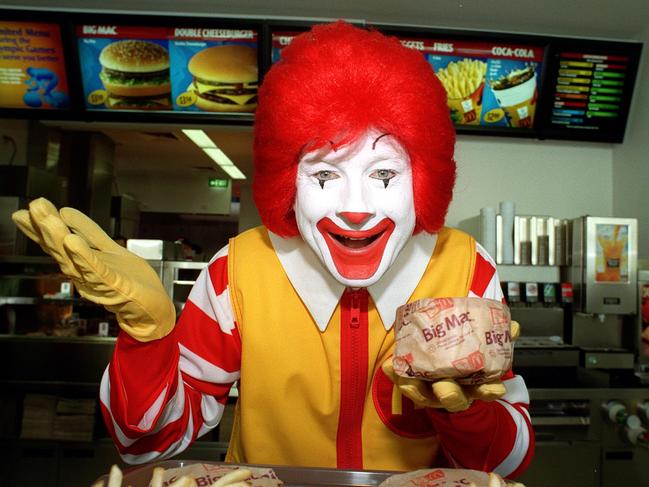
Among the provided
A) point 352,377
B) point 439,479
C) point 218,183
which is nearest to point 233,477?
point 439,479

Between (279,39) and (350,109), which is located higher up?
(279,39)

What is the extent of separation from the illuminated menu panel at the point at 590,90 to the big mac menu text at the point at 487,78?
0.51ft

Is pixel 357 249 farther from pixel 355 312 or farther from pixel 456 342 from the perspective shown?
pixel 456 342

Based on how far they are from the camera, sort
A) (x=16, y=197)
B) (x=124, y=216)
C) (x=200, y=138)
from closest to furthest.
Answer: (x=16, y=197) → (x=200, y=138) → (x=124, y=216)

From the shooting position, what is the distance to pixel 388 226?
994 mm

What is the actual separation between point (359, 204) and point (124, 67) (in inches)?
94.4

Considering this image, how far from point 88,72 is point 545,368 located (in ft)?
9.76

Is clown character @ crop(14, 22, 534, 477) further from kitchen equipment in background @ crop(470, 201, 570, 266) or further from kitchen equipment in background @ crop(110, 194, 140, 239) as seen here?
kitchen equipment in background @ crop(110, 194, 140, 239)

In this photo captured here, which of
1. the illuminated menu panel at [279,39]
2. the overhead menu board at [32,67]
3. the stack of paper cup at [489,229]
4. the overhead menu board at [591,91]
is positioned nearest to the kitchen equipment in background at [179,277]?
the overhead menu board at [32,67]

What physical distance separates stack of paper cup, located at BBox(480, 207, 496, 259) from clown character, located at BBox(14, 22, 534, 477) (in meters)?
1.56

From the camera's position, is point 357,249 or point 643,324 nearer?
point 357,249

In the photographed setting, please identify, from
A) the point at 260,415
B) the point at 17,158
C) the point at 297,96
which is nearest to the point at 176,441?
the point at 260,415

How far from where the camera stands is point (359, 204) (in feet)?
3.15

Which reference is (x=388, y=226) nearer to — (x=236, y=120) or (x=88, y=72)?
(x=236, y=120)
